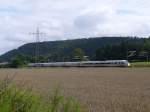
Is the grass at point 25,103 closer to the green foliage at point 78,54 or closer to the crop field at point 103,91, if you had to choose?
the crop field at point 103,91

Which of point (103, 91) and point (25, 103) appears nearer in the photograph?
point (25, 103)

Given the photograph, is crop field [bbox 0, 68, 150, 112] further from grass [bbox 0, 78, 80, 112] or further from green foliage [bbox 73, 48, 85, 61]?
green foliage [bbox 73, 48, 85, 61]

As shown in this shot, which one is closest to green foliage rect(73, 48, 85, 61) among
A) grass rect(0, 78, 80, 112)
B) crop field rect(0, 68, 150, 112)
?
crop field rect(0, 68, 150, 112)

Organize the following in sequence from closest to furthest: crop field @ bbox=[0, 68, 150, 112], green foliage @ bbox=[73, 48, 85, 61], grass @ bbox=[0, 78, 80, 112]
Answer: grass @ bbox=[0, 78, 80, 112], crop field @ bbox=[0, 68, 150, 112], green foliage @ bbox=[73, 48, 85, 61]

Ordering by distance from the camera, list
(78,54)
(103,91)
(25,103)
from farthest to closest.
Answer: (78,54), (103,91), (25,103)

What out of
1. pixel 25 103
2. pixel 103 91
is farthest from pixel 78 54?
pixel 25 103

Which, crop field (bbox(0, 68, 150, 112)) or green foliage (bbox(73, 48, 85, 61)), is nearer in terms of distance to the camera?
crop field (bbox(0, 68, 150, 112))

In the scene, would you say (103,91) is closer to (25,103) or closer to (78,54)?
(25,103)

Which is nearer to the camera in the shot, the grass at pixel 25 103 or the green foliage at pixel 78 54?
the grass at pixel 25 103

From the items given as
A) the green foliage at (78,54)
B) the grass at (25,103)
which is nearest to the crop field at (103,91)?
the grass at (25,103)

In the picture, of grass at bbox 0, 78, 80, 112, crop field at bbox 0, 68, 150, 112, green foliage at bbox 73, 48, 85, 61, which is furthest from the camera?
green foliage at bbox 73, 48, 85, 61

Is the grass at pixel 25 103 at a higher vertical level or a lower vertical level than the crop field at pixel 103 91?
higher

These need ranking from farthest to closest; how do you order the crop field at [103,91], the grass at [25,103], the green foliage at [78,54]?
1. the green foliage at [78,54]
2. the crop field at [103,91]
3. the grass at [25,103]

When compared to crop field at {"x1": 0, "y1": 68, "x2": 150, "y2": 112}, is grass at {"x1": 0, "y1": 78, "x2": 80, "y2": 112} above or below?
above
